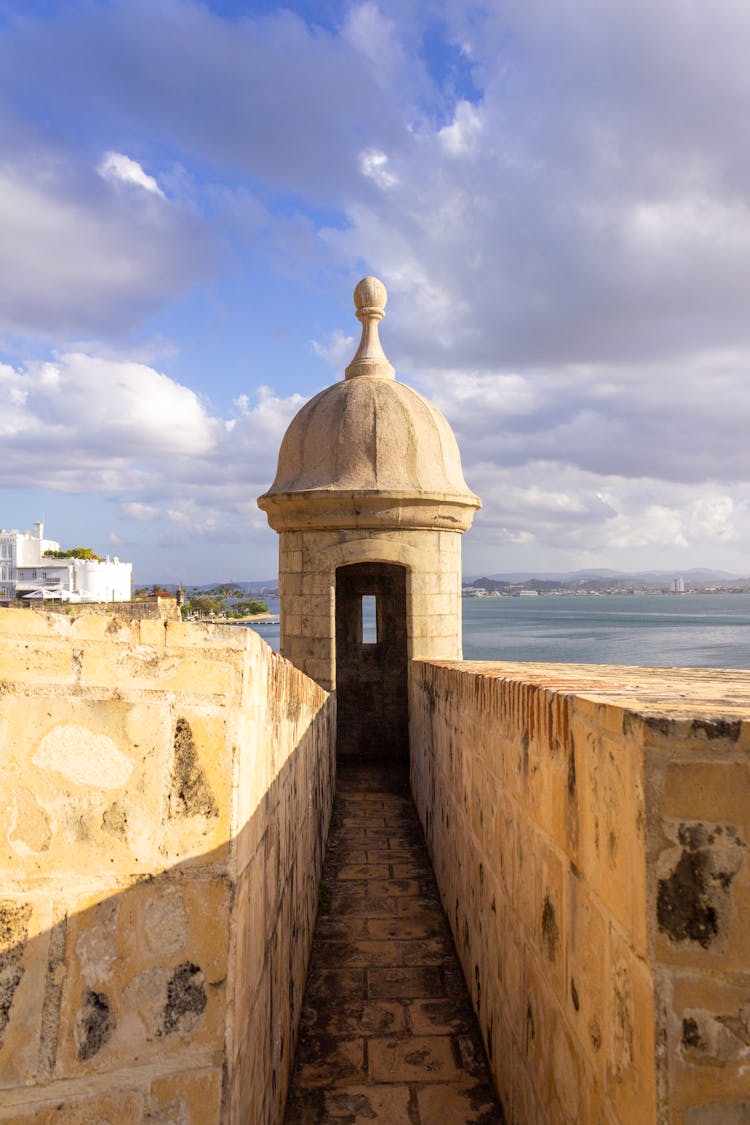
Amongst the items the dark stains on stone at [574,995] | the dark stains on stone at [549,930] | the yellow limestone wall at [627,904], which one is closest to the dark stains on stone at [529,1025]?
the yellow limestone wall at [627,904]

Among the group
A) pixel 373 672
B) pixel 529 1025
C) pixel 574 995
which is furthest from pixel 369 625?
pixel 574 995

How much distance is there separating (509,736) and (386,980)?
6.18ft

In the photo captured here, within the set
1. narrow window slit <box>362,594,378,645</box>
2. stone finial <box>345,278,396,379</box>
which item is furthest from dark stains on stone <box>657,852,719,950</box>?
narrow window slit <box>362,594,378,645</box>

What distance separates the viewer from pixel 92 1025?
5.33ft

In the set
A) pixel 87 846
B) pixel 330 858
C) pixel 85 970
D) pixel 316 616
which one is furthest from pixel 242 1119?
pixel 316 616

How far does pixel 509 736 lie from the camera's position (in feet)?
8.36

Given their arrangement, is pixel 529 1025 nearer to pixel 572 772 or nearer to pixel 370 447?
pixel 572 772

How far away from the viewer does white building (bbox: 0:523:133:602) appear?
47.8 meters

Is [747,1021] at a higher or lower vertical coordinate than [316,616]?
lower

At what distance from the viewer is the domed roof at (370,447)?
7.14m

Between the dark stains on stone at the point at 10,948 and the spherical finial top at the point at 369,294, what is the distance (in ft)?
24.8

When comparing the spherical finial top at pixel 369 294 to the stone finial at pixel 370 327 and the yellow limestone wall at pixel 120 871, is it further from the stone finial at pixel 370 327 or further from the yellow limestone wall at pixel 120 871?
the yellow limestone wall at pixel 120 871

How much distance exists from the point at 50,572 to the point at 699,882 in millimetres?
54904

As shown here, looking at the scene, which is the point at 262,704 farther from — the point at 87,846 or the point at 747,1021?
the point at 747,1021
